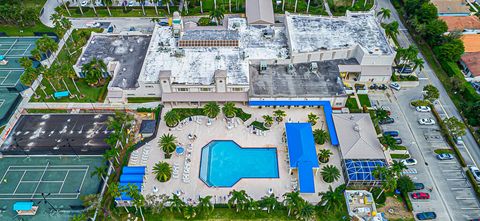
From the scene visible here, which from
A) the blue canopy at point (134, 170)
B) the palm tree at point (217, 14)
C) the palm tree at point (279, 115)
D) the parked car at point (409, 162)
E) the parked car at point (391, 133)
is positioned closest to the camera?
the blue canopy at point (134, 170)

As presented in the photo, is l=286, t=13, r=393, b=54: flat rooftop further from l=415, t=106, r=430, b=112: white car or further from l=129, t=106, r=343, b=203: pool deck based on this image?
l=129, t=106, r=343, b=203: pool deck

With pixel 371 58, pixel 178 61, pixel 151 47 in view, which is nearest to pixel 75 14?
pixel 151 47

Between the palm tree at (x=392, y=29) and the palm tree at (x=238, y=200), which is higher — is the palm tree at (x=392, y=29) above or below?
above

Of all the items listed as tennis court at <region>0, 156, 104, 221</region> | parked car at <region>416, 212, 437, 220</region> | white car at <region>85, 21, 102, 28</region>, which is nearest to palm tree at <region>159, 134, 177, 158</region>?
tennis court at <region>0, 156, 104, 221</region>

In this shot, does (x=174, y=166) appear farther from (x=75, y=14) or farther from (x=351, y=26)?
(x=75, y=14)

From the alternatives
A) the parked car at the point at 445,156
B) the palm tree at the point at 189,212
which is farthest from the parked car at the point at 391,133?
the palm tree at the point at 189,212

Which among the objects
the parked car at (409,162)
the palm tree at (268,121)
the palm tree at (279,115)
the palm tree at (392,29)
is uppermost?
the palm tree at (392,29)

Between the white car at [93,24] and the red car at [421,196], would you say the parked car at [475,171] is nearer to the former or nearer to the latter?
the red car at [421,196]

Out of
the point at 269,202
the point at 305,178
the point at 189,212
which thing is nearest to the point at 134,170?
the point at 189,212
